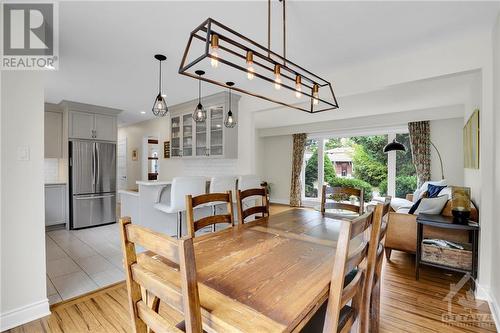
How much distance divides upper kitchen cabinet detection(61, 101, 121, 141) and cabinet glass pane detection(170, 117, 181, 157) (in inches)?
47.8

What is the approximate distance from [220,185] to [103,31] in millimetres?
2233

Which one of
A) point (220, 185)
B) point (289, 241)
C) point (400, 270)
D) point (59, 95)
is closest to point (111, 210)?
point (59, 95)

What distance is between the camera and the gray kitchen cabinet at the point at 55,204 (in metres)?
4.43

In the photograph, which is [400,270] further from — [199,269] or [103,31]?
[103,31]

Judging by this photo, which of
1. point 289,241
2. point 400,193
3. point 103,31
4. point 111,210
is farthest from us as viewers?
point 400,193

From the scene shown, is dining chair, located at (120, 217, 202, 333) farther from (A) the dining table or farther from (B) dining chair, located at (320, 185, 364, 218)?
(B) dining chair, located at (320, 185, 364, 218)

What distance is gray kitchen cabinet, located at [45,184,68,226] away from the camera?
443 centimetres

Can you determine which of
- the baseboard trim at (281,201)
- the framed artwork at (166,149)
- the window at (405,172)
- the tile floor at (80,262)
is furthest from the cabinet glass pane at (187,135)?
the window at (405,172)

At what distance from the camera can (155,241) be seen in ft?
2.60

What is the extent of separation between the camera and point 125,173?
7152mm

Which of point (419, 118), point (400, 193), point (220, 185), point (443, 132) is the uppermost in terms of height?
point (419, 118)

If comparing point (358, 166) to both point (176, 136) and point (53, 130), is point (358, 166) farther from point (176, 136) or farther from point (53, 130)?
point (53, 130)

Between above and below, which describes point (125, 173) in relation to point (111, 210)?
above

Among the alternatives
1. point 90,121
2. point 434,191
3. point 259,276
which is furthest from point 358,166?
point 90,121
